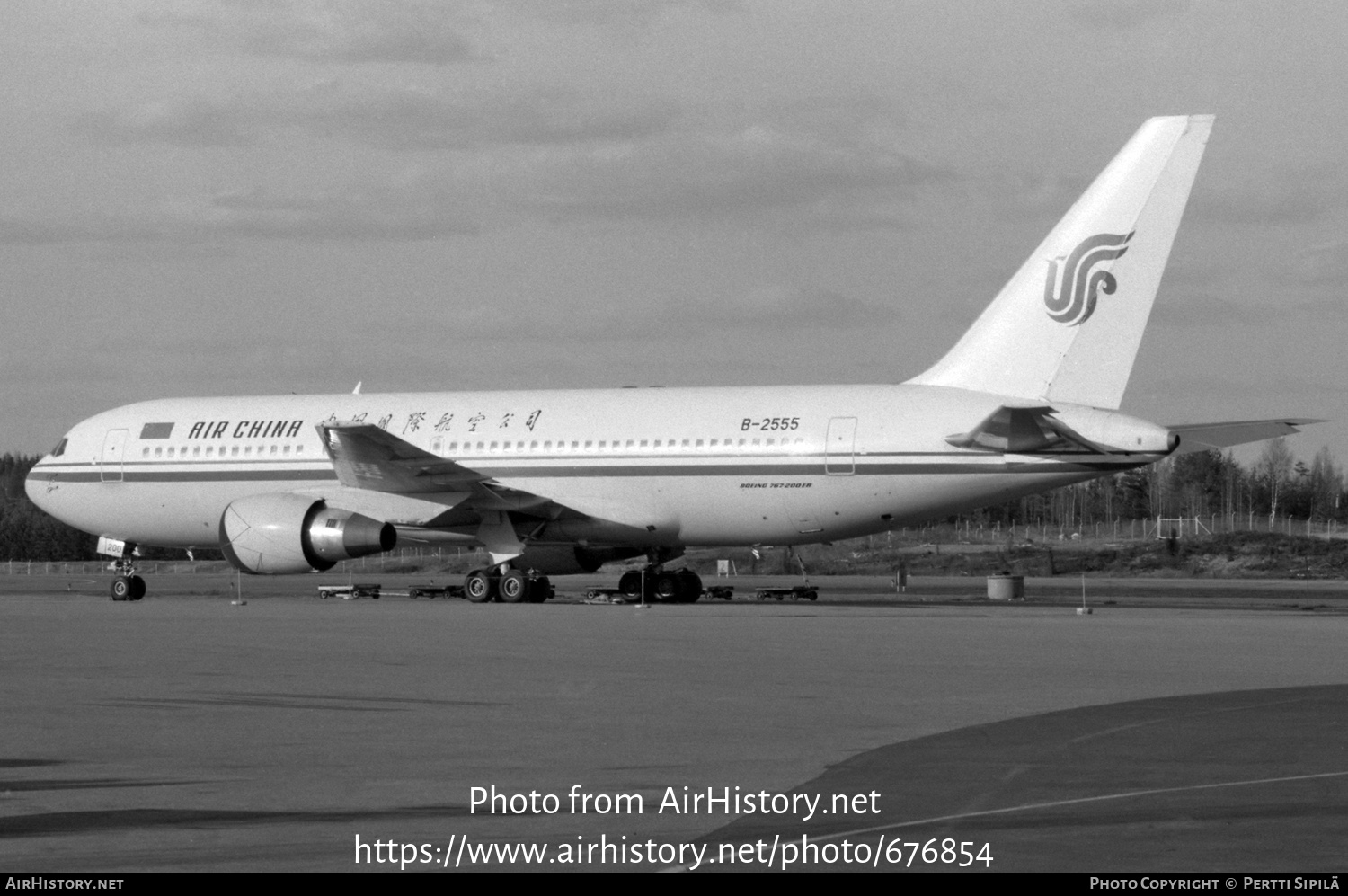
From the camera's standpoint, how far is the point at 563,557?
120 ft

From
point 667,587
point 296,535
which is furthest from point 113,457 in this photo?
point 667,587

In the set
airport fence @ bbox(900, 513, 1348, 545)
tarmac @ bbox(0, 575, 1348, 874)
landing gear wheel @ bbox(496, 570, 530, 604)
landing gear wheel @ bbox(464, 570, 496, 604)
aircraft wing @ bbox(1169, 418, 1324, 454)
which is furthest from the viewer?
airport fence @ bbox(900, 513, 1348, 545)

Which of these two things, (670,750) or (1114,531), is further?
(1114,531)

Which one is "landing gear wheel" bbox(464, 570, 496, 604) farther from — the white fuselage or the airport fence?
the airport fence

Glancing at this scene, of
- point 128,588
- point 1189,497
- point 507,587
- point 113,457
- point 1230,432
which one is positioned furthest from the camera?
point 1189,497

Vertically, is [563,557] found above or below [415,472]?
below

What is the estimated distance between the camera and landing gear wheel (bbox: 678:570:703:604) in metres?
36.7

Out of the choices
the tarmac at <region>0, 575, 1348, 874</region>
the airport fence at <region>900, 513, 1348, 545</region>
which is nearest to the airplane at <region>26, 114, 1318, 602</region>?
the tarmac at <region>0, 575, 1348, 874</region>

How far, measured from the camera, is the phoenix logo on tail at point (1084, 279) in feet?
101

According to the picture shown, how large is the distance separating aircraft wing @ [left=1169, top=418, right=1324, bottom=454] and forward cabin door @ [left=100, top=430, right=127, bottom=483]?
22.9 m

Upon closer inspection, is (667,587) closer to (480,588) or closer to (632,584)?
(632,584)

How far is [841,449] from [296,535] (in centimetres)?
1102

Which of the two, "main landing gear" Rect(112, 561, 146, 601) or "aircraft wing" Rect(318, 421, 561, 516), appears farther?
"main landing gear" Rect(112, 561, 146, 601)
